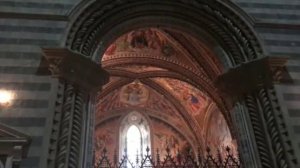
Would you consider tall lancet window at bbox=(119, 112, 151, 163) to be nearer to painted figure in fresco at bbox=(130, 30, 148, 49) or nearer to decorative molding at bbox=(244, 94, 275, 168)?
painted figure in fresco at bbox=(130, 30, 148, 49)

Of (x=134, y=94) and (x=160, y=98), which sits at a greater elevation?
(x=134, y=94)

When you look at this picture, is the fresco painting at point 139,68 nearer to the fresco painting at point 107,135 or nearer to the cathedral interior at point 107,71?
the fresco painting at point 107,135

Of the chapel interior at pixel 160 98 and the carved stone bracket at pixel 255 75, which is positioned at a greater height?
the chapel interior at pixel 160 98

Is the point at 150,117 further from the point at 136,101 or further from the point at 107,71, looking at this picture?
the point at 107,71

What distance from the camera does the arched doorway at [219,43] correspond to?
6215 millimetres

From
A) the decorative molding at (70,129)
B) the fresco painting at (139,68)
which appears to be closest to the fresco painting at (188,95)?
the fresco painting at (139,68)

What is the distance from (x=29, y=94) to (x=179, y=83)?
9.15m

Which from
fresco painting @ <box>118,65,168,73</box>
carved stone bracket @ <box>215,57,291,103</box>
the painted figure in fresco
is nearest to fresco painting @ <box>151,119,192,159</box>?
fresco painting @ <box>118,65,168,73</box>

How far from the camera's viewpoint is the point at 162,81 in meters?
15.1

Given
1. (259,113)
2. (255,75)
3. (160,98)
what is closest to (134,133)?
(160,98)

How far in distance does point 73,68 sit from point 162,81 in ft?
29.3

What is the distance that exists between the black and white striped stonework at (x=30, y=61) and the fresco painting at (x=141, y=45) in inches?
210

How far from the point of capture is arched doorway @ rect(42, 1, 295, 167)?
6215mm

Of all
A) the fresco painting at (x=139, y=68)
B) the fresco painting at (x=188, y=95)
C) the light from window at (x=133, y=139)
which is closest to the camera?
the fresco painting at (x=139, y=68)
